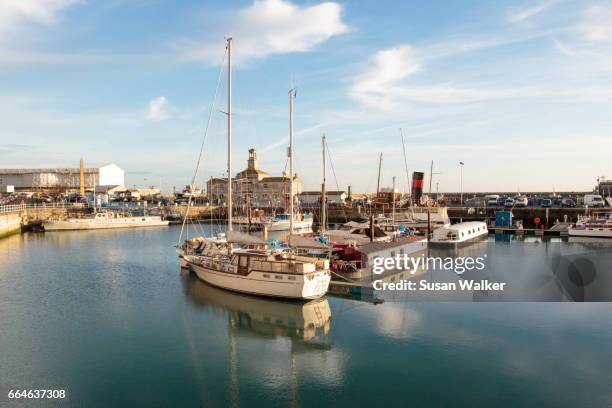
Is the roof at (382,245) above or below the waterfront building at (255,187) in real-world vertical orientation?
below

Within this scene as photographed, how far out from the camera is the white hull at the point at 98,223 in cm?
8031

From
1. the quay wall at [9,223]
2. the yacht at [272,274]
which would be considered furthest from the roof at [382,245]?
the quay wall at [9,223]

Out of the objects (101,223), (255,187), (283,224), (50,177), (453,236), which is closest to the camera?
(453,236)

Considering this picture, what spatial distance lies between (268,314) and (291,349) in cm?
528

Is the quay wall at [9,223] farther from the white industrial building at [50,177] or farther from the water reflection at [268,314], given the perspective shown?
the white industrial building at [50,177]

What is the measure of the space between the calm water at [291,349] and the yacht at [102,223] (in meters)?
53.7

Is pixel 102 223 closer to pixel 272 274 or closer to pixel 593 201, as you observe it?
pixel 272 274

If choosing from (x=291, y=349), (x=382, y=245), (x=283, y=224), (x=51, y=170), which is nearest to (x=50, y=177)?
(x=51, y=170)

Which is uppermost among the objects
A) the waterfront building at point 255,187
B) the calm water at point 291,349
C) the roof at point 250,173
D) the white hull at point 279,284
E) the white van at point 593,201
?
the roof at point 250,173

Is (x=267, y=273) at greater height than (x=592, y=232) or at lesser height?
greater

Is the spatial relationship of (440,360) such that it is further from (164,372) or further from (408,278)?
(408,278)

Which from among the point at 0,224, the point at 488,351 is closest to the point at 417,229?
the point at 488,351

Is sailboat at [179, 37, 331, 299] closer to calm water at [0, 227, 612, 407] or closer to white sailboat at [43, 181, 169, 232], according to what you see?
calm water at [0, 227, 612, 407]

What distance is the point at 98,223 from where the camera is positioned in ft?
277
